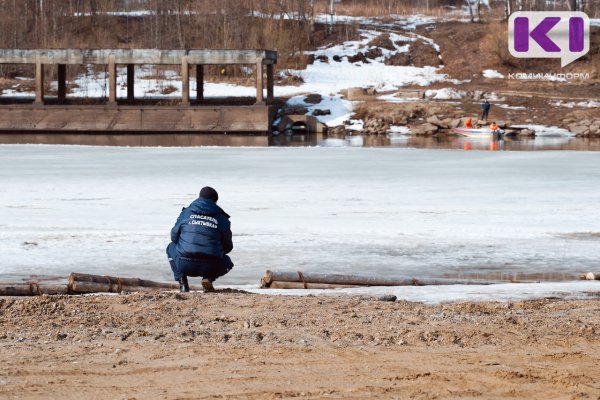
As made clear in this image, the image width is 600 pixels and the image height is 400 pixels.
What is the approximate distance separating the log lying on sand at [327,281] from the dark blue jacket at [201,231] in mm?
990

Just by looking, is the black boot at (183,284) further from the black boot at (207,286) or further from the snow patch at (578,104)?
the snow patch at (578,104)

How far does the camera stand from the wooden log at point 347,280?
38.9ft

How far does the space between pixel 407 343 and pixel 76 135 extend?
43114mm

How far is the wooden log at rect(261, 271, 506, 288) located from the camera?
11.9m

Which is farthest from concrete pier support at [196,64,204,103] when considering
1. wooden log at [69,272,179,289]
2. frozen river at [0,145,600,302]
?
wooden log at [69,272,179,289]

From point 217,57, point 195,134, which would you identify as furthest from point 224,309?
point 217,57

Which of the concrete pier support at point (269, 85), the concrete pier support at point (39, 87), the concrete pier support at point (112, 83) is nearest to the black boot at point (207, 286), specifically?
the concrete pier support at point (112, 83)

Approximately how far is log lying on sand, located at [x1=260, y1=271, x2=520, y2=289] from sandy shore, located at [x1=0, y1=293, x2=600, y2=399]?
1.32 metres

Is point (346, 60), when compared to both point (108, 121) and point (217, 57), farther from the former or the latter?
point (108, 121)

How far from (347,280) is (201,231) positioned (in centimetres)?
197

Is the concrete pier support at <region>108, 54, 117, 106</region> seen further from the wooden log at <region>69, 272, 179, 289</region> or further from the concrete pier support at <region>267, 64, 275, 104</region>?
the wooden log at <region>69, 272, 179, 289</region>

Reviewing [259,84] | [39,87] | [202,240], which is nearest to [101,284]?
[202,240]

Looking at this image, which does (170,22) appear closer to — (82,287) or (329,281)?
(329,281)

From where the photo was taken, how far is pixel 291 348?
813 centimetres
